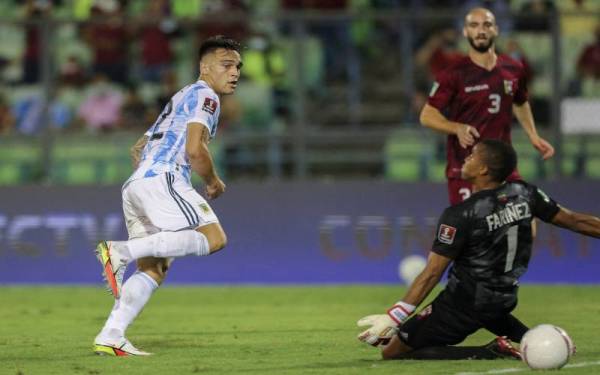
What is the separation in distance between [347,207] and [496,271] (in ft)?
23.9

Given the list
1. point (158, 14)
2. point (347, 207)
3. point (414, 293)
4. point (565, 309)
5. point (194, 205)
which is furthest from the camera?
point (158, 14)

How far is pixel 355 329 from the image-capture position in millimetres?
10438

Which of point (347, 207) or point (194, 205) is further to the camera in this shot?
point (347, 207)

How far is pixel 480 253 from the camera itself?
7.87 m

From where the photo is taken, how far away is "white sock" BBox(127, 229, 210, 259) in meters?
8.35

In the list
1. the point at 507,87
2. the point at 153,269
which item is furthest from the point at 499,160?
the point at 507,87

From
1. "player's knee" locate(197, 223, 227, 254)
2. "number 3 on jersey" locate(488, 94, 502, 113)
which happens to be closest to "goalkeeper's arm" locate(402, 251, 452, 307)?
"player's knee" locate(197, 223, 227, 254)

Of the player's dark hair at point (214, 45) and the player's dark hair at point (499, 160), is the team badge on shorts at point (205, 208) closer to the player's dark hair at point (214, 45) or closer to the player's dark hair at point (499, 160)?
the player's dark hair at point (214, 45)

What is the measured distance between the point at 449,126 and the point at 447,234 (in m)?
2.82

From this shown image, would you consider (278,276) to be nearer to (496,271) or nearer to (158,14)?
(158,14)

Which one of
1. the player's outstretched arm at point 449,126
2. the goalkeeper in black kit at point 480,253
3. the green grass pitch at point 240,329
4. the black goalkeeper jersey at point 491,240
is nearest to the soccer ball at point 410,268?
the green grass pitch at point 240,329

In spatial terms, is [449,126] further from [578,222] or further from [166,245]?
[166,245]

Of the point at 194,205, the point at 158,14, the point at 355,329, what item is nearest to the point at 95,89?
the point at 158,14

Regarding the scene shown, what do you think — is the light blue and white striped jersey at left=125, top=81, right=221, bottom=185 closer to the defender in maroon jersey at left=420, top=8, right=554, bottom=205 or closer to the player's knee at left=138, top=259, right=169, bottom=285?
the player's knee at left=138, top=259, right=169, bottom=285
